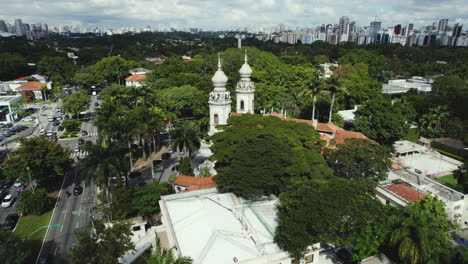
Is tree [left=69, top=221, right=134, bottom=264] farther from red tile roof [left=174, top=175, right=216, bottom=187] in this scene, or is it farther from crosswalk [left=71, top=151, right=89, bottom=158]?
crosswalk [left=71, top=151, right=89, bottom=158]

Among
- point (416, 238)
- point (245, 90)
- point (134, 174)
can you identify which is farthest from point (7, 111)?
point (416, 238)

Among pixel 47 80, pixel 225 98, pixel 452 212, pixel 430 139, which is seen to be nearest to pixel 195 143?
pixel 225 98

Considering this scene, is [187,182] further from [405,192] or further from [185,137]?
[405,192]

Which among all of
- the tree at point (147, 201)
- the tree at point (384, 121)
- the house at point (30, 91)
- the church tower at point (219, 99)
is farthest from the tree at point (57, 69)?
the tree at point (384, 121)

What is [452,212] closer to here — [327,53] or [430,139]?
[430,139]

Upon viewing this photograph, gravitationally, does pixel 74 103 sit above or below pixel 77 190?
above

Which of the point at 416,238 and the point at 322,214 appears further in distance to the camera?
the point at 322,214
